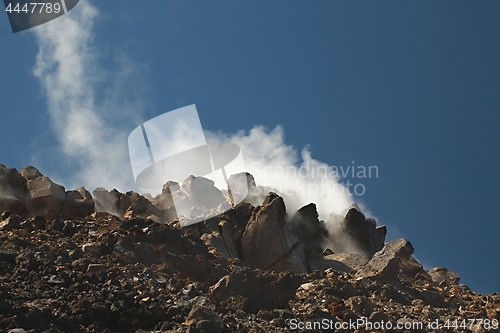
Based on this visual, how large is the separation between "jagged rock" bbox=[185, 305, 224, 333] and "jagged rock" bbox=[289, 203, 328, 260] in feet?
73.3

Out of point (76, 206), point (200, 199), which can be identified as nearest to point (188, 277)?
point (76, 206)

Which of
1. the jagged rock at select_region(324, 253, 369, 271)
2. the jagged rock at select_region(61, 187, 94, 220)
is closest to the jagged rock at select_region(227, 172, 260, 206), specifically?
the jagged rock at select_region(324, 253, 369, 271)

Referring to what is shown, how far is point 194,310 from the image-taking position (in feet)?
62.2

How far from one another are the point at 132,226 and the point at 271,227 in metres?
8.34

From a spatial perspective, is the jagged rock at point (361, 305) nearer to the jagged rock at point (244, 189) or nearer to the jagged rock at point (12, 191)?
the jagged rock at point (12, 191)

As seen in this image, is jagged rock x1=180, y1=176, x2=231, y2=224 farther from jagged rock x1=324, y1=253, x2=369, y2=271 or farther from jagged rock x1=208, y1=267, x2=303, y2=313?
jagged rock x1=208, y1=267, x2=303, y2=313

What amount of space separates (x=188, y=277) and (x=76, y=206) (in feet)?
39.0

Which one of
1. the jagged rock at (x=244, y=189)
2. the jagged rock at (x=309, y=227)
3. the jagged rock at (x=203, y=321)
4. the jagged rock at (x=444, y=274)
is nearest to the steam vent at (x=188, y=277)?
the jagged rock at (x=203, y=321)

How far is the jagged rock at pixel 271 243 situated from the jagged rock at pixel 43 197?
9.37 meters

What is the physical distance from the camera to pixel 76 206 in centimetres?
3494

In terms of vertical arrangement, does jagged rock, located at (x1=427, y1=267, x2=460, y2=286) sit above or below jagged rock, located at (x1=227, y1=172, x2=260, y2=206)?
below

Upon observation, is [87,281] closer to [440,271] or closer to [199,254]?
[199,254]

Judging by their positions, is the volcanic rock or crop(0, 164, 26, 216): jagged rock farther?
the volcanic rock

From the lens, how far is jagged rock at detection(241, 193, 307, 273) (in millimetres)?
33156
